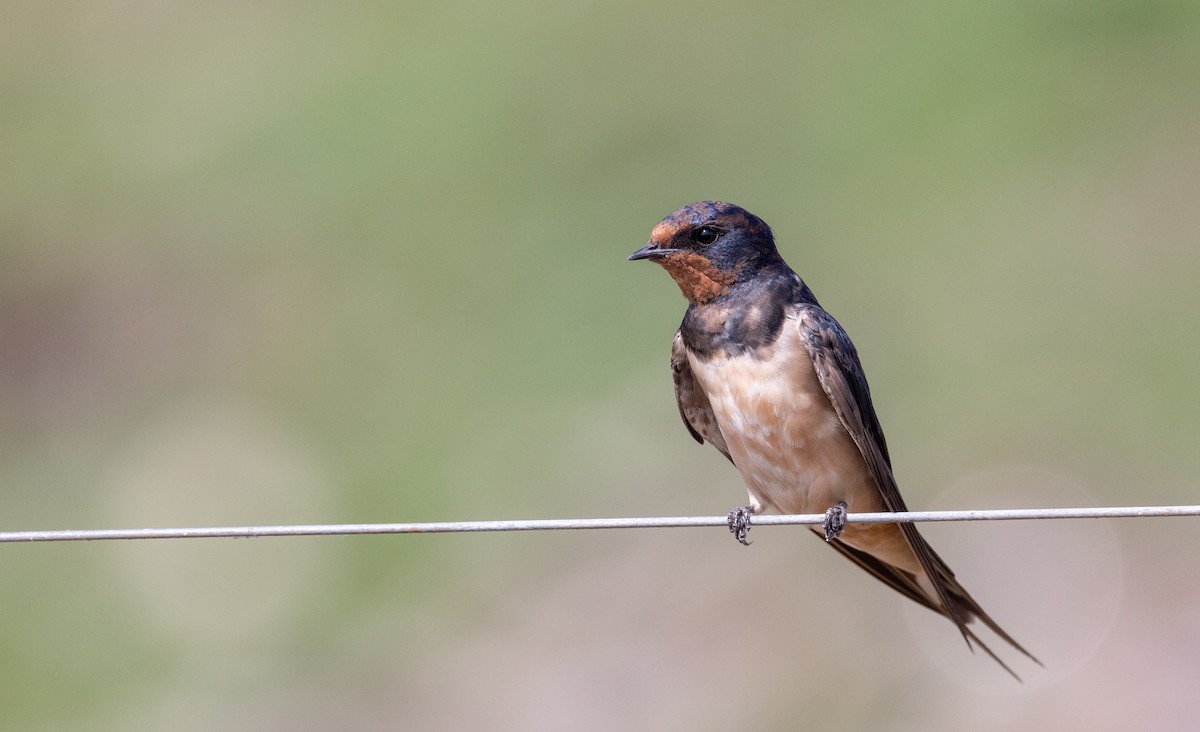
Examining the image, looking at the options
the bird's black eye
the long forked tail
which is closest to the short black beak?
the bird's black eye

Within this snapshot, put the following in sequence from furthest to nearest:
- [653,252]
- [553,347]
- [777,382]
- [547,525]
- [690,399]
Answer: [553,347] → [690,399] → [653,252] → [777,382] → [547,525]

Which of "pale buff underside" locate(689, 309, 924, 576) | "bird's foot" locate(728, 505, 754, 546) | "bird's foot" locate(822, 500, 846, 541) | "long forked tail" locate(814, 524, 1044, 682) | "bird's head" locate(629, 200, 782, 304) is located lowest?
"long forked tail" locate(814, 524, 1044, 682)

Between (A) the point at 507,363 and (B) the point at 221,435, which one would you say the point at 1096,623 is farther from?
(B) the point at 221,435

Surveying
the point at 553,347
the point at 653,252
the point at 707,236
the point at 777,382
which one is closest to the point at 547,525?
the point at 777,382

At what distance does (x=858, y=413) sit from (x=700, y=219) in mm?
753

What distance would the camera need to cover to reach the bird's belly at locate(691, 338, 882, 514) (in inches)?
194

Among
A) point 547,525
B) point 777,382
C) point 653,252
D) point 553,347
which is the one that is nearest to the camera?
point 547,525

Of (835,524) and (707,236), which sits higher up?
(707,236)

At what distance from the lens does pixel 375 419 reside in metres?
A: 14.2

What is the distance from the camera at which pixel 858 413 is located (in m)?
Result: 5.04

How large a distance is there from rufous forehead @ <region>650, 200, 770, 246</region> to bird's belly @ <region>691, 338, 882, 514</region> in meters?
0.40

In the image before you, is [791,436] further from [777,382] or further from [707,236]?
[707,236]

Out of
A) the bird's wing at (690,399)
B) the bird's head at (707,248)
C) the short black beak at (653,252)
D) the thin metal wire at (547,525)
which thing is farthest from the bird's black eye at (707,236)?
the thin metal wire at (547,525)

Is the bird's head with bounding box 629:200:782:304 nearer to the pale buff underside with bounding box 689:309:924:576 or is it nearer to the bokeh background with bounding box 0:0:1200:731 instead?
the pale buff underside with bounding box 689:309:924:576
